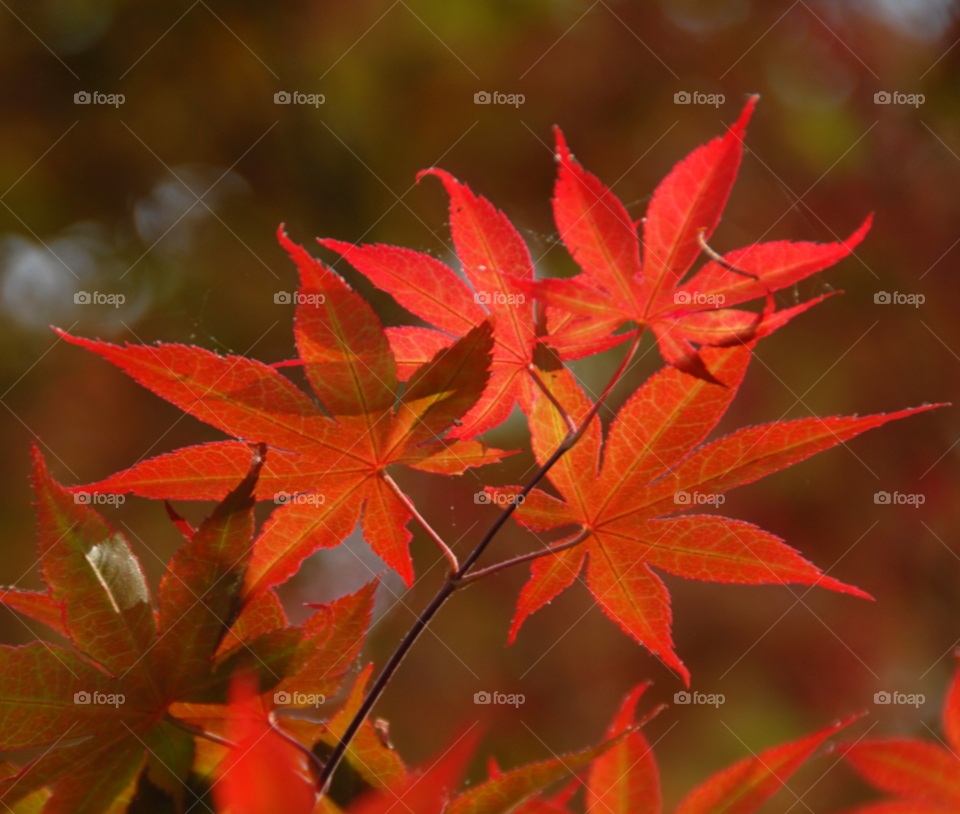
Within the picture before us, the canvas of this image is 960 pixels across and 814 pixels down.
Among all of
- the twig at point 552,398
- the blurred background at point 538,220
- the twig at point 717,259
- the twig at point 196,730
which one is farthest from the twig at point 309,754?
the blurred background at point 538,220

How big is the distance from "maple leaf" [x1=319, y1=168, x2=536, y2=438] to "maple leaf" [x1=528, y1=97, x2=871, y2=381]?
0.11 feet

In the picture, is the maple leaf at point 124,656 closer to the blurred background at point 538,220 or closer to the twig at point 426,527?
the twig at point 426,527

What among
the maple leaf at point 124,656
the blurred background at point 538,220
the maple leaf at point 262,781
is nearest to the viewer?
the maple leaf at point 262,781

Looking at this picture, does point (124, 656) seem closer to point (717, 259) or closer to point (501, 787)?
point (501, 787)

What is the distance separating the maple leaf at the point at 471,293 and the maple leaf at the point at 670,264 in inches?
1.4

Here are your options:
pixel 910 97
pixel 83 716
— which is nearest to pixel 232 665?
pixel 83 716

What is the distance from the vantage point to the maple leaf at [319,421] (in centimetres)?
45

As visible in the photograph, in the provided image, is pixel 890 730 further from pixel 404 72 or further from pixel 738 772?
pixel 404 72

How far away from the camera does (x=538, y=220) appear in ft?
9.48

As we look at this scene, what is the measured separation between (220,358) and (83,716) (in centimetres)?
24

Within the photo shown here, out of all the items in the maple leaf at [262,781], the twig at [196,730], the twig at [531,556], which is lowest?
the twig at [196,730]

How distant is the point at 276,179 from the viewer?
9.09 ft

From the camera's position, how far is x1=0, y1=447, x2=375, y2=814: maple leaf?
16.5 inches

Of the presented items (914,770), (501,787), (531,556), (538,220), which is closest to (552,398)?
(531,556)
